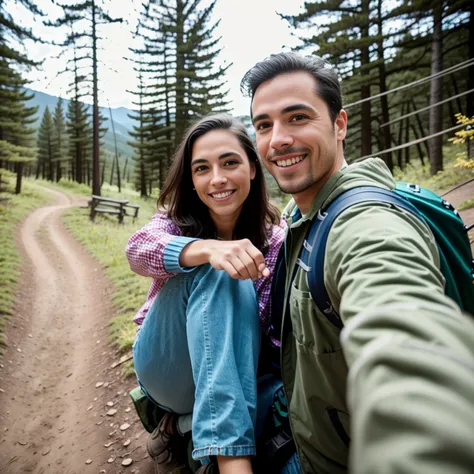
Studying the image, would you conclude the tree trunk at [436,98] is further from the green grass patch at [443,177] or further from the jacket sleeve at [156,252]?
the jacket sleeve at [156,252]

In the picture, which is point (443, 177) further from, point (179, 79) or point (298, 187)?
point (179, 79)

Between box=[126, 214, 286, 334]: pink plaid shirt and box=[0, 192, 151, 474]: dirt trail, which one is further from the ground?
box=[126, 214, 286, 334]: pink plaid shirt

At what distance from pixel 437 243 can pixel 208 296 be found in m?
1.05

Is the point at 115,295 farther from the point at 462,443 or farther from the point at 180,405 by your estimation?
the point at 462,443

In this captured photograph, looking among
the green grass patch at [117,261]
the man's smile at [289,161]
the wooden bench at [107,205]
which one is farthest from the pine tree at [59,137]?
the man's smile at [289,161]

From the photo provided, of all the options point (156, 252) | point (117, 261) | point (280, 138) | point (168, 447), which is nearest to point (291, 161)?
point (280, 138)

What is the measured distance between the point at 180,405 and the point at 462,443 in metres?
1.85

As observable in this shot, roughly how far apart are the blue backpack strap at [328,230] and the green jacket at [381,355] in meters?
0.04

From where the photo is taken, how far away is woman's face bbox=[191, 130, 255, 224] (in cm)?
218

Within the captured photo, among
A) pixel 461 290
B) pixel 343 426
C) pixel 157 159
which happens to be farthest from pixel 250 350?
pixel 157 159

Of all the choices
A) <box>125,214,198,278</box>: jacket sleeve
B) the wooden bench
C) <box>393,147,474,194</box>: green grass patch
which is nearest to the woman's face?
<box>125,214,198,278</box>: jacket sleeve

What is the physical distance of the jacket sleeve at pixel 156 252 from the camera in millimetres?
1692

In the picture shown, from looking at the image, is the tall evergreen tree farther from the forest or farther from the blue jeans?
the blue jeans

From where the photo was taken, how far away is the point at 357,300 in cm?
68
